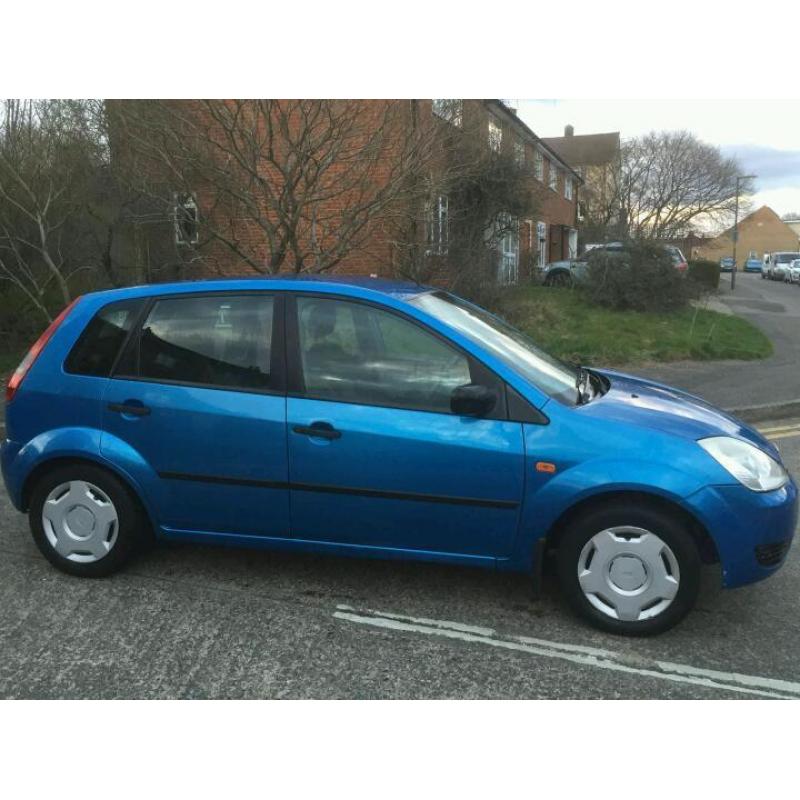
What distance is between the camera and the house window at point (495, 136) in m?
12.7

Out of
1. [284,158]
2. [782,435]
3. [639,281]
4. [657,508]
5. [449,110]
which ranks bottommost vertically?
[782,435]

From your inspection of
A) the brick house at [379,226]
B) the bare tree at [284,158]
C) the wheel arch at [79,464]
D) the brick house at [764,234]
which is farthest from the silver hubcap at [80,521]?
the brick house at [764,234]

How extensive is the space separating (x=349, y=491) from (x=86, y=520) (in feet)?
4.99

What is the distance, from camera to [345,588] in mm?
3795

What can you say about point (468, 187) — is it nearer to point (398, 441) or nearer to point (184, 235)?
point (184, 235)

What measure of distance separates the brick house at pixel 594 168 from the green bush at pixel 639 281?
4116mm

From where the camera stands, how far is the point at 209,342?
372 cm

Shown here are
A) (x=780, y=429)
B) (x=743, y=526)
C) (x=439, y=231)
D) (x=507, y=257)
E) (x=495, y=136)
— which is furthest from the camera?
(x=507, y=257)

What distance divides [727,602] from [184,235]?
921 centimetres

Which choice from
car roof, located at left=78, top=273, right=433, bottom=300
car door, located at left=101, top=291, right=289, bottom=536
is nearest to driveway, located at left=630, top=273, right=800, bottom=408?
car roof, located at left=78, top=273, right=433, bottom=300

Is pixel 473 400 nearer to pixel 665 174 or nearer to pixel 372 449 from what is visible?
pixel 372 449

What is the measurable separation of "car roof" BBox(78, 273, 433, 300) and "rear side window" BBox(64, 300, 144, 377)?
0.31ft

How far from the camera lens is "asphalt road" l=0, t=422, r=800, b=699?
2.94m

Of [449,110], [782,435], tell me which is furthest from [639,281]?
[782,435]
